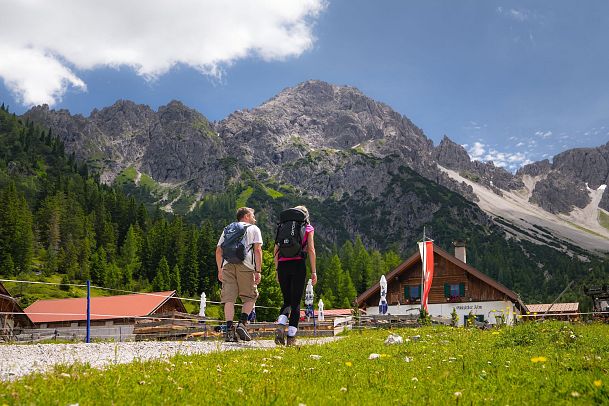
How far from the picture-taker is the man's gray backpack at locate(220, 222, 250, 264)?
10914 mm

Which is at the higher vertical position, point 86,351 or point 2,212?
point 2,212

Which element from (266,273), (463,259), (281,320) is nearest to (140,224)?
(266,273)

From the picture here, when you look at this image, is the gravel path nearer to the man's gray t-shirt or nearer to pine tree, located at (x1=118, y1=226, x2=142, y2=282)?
the man's gray t-shirt

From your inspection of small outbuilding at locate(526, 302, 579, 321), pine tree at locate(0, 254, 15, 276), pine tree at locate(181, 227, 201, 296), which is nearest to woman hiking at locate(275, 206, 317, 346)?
small outbuilding at locate(526, 302, 579, 321)

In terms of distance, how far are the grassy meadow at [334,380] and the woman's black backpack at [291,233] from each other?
2619 millimetres

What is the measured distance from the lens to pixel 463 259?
5500 centimetres

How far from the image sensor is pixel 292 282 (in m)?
10.9

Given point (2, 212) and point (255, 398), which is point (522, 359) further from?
point (2, 212)

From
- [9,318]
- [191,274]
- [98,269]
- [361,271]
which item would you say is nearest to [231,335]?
[9,318]

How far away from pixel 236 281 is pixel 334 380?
5481 mm

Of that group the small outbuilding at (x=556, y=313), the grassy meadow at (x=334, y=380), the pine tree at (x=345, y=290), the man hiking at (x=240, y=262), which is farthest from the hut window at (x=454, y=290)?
the pine tree at (x=345, y=290)

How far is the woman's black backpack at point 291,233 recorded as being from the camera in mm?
10875

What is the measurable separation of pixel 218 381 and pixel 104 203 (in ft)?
509

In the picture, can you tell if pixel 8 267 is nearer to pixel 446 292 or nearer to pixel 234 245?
pixel 446 292
